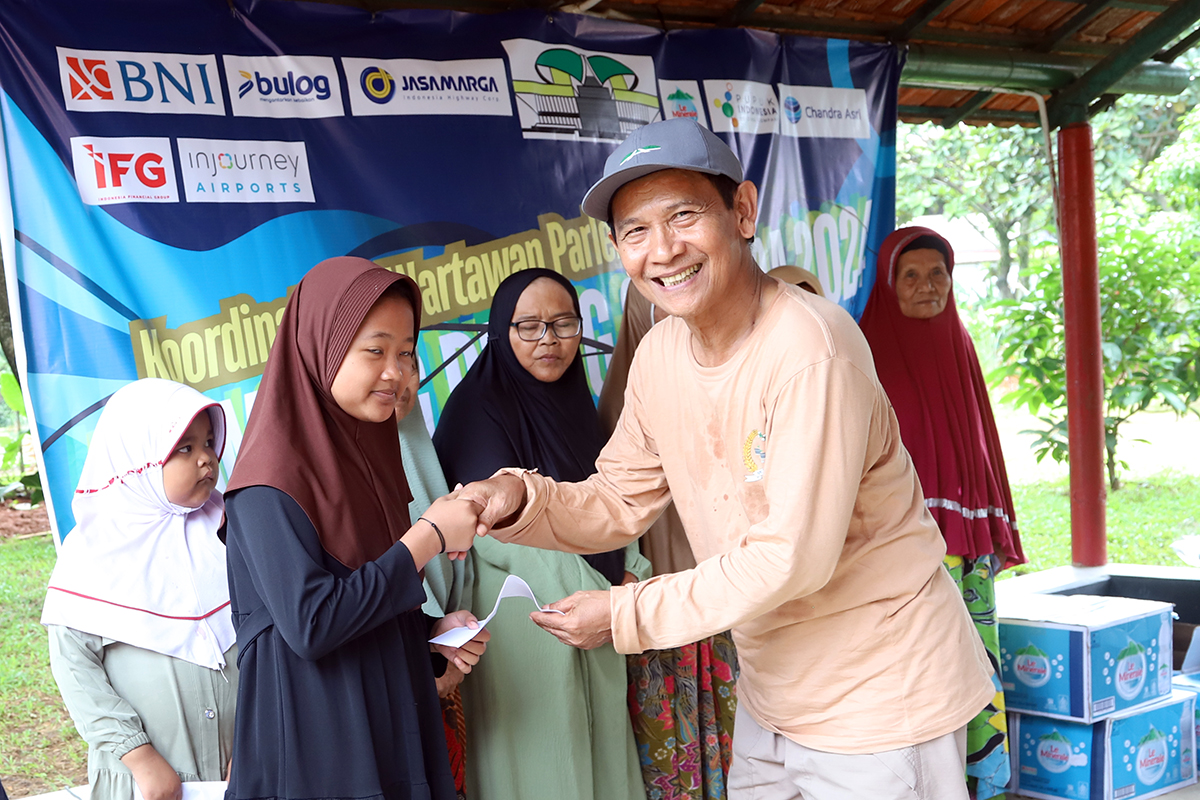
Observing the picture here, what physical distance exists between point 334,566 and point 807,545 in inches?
34.2

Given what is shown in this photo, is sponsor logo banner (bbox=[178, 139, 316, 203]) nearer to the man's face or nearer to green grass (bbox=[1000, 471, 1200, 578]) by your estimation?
the man's face

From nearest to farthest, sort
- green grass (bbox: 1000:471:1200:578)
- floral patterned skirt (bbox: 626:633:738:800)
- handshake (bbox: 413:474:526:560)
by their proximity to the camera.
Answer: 1. handshake (bbox: 413:474:526:560)
2. floral patterned skirt (bbox: 626:633:738:800)
3. green grass (bbox: 1000:471:1200:578)

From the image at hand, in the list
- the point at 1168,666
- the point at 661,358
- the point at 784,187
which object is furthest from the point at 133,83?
the point at 1168,666

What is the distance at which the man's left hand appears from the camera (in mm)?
1713

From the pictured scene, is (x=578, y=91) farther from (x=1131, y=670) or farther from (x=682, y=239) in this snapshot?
(x=1131, y=670)

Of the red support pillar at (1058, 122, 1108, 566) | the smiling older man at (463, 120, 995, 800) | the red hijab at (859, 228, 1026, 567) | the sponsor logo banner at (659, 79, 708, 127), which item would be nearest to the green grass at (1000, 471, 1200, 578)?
the red support pillar at (1058, 122, 1108, 566)

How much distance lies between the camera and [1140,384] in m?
7.03

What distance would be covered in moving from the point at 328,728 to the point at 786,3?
12.0 feet

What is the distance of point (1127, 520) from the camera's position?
8.20 metres

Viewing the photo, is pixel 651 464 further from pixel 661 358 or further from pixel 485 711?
pixel 485 711

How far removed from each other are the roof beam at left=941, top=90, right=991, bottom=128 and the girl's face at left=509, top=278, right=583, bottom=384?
128 inches

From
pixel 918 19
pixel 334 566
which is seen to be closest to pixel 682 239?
pixel 334 566

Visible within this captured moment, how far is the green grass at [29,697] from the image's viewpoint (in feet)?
14.2

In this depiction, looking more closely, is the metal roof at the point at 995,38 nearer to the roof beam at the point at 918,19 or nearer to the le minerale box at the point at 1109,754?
the roof beam at the point at 918,19
